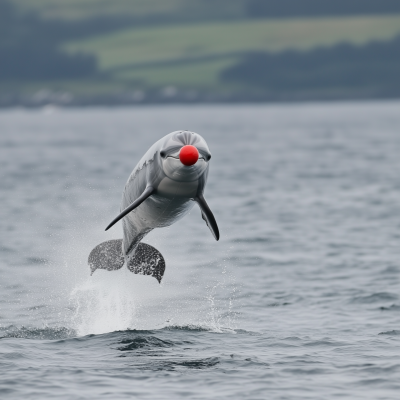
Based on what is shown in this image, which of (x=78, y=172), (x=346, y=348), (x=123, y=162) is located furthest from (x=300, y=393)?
(x=123, y=162)

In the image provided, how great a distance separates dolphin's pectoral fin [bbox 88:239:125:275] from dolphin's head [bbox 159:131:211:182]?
6473mm

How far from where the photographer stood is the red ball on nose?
16.1 m

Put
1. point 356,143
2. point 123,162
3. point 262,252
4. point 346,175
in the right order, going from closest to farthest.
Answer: point 262,252 → point 346,175 → point 123,162 → point 356,143

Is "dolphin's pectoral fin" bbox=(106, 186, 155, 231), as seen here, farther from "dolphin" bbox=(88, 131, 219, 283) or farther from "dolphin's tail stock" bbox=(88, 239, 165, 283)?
"dolphin's tail stock" bbox=(88, 239, 165, 283)

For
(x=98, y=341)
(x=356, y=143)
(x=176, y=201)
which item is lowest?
(x=98, y=341)

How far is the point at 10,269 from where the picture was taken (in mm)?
29109

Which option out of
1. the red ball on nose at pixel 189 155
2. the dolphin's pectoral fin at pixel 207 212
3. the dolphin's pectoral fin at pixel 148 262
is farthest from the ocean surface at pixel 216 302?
the red ball on nose at pixel 189 155

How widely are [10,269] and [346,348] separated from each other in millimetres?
13585

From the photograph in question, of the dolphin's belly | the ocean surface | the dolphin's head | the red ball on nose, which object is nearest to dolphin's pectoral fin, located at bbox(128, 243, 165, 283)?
the ocean surface

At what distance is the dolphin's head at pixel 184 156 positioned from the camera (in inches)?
636

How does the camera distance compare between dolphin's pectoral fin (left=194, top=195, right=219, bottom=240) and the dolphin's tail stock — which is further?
the dolphin's tail stock

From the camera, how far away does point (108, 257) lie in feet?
74.8

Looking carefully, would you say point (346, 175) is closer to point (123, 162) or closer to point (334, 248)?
point (123, 162)

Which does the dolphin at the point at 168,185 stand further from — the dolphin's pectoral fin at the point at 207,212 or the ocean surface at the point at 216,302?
the ocean surface at the point at 216,302
